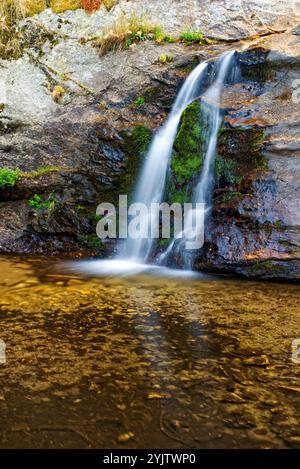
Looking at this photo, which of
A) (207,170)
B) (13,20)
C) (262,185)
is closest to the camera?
(262,185)

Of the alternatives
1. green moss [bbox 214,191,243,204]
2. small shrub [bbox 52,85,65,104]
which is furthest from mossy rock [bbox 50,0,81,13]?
green moss [bbox 214,191,243,204]

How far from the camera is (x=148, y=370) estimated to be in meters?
2.84

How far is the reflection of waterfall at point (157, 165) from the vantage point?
725cm

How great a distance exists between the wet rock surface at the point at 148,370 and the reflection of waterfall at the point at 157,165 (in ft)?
8.02

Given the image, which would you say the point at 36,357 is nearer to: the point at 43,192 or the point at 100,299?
the point at 100,299

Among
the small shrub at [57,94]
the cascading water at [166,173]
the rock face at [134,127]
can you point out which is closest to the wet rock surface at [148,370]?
the rock face at [134,127]

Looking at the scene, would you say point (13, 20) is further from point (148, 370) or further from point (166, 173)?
point (148, 370)

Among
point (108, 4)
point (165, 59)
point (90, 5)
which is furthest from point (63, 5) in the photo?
point (165, 59)

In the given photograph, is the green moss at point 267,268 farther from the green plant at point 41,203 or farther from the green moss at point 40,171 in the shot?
the green moss at point 40,171

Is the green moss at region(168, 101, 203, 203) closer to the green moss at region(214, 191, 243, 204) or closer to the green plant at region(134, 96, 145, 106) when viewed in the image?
the green moss at region(214, 191, 243, 204)

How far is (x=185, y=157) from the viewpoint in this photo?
278 inches

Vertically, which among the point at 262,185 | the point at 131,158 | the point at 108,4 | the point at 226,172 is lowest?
the point at 262,185

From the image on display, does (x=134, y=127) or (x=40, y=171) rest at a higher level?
(x=134, y=127)

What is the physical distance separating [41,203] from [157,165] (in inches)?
94.5
